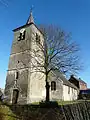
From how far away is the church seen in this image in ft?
75.1

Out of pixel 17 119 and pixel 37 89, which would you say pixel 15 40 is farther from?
pixel 17 119

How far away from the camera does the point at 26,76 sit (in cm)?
2311

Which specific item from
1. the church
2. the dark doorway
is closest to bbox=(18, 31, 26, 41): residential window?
the church

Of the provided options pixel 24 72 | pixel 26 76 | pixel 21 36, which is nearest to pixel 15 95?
pixel 26 76

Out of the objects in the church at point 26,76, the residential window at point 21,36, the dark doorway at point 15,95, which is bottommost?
the dark doorway at point 15,95

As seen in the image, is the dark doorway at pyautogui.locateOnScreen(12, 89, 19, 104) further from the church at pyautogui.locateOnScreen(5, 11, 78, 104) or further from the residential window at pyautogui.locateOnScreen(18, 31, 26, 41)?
the residential window at pyautogui.locateOnScreen(18, 31, 26, 41)

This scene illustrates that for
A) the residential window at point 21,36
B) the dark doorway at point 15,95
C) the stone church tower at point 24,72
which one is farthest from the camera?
the residential window at point 21,36

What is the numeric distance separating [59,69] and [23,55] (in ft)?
27.8

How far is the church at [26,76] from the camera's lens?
22895 millimetres

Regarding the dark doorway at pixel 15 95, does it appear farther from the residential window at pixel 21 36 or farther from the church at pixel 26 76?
the residential window at pixel 21 36

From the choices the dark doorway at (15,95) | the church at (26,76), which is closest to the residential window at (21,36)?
the church at (26,76)

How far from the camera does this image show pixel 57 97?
2586cm

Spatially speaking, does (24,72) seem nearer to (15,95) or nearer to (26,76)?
(26,76)

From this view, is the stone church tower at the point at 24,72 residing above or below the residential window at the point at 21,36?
below
